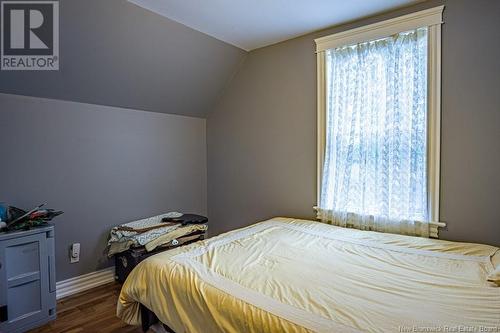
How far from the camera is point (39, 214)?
2121 mm

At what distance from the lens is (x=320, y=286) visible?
1.31 metres

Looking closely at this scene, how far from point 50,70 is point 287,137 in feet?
6.97

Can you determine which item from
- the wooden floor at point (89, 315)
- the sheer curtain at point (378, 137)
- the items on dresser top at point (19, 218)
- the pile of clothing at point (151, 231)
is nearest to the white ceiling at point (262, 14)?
the sheer curtain at point (378, 137)

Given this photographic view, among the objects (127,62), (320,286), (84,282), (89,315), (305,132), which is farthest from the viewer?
(305,132)

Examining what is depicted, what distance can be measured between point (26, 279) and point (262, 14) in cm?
267

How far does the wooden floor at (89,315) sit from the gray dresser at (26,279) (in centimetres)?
11

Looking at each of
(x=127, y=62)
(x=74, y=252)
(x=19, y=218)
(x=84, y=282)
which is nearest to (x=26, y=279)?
(x=19, y=218)

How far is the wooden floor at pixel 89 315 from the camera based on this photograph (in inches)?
79.2

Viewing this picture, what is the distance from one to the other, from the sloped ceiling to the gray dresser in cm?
116

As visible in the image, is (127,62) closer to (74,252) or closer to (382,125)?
(74,252)

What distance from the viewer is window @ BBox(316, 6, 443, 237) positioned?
6.80 feet

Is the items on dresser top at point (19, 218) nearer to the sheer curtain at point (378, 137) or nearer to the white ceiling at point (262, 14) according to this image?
the white ceiling at point (262, 14)

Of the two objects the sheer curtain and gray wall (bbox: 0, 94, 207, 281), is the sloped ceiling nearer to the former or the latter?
gray wall (bbox: 0, 94, 207, 281)

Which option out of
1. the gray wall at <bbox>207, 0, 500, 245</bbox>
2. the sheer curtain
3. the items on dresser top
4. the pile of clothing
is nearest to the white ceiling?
the gray wall at <bbox>207, 0, 500, 245</bbox>
